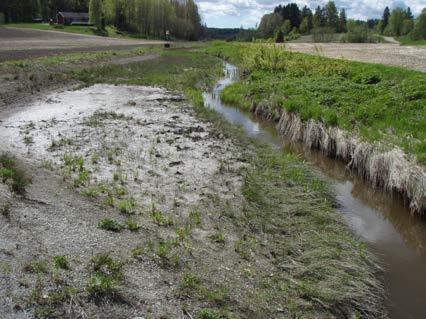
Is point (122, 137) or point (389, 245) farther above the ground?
point (122, 137)

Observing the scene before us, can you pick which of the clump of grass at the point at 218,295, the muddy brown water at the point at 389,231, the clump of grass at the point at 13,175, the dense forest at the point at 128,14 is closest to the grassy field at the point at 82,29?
the dense forest at the point at 128,14

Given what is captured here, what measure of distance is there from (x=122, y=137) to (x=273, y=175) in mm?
6183

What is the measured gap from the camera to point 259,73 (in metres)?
30.1

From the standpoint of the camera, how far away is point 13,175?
10.2 meters

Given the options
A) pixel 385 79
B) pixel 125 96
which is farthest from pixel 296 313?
pixel 125 96

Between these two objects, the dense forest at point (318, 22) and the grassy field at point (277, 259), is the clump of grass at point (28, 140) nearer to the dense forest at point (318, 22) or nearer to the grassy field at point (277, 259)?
the grassy field at point (277, 259)

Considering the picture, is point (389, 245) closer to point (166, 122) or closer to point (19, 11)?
point (166, 122)

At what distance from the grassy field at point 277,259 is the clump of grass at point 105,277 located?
45mm

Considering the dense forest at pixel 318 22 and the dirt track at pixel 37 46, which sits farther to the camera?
the dense forest at pixel 318 22

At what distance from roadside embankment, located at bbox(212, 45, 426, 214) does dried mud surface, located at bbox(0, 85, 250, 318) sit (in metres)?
3.77

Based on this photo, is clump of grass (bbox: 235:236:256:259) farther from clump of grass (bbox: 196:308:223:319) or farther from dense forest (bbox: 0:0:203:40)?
dense forest (bbox: 0:0:203:40)

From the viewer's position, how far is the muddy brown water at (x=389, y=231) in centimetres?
759

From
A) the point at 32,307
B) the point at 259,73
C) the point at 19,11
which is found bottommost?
the point at 32,307

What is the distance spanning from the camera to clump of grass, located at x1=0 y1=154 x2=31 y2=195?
376 inches
